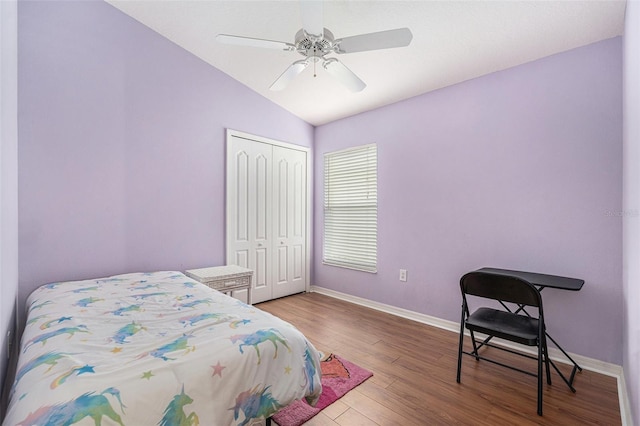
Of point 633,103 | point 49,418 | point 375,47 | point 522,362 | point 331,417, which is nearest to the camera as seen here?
point 49,418

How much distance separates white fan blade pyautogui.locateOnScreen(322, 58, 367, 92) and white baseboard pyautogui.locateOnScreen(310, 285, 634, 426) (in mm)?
2450

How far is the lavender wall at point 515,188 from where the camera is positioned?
2133 millimetres

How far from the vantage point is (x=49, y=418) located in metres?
0.81

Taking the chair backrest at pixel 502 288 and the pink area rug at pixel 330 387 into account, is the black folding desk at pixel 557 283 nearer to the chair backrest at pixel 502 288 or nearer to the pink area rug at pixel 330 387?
the chair backrest at pixel 502 288

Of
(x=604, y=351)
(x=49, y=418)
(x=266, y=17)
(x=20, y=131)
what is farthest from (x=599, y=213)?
(x=20, y=131)

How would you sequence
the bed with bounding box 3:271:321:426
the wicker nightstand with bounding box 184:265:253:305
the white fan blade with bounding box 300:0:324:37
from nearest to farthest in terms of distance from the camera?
1. the bed with bounding box 3:271:321:426
2. the white fan blade with bounding box 300:0:324:37
3. the wicker nightstand with bounding box 184:265:253:305

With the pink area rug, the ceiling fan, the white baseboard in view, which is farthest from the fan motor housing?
the white baseboard

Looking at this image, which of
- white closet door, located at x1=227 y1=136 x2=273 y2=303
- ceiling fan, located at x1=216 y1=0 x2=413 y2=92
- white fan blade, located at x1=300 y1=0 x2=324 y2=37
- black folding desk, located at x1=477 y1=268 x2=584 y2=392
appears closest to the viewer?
white fan blade, located at x1=300 y1=0 x2=324 y2=37

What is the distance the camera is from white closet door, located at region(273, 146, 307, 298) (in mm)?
3912

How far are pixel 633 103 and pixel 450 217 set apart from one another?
158 centimetres

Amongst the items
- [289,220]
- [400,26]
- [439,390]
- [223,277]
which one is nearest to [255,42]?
[400,26]

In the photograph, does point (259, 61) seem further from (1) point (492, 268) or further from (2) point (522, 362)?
(2) point (522, 362)

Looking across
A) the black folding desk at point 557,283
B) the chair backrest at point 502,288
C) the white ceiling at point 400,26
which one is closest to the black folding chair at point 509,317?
the chair backrest at point 502,288

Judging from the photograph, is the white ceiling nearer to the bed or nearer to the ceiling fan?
the ceiling fan
